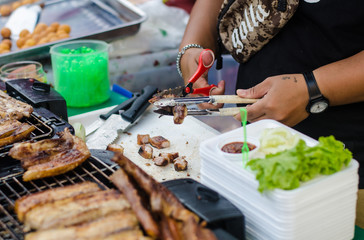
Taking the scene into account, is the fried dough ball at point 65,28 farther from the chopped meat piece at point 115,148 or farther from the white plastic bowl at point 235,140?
the white plastic bowl at point 235,140

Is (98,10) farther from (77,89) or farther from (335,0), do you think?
(335,0)

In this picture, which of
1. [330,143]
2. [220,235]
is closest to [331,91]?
[330,143]

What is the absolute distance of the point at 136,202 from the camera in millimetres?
1566

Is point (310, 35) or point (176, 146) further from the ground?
point (310, 35)

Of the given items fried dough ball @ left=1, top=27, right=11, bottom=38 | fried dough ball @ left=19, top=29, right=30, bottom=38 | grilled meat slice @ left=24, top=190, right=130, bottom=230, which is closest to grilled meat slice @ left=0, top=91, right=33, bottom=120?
grilled meat slice @ left=24, top=190, right=130, bottom=230

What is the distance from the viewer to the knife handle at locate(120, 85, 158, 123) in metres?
2.97

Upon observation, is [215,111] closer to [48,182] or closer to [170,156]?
[170,156]

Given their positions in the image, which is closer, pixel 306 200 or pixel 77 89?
pixel 306 200

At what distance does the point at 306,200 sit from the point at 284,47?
4.40ft

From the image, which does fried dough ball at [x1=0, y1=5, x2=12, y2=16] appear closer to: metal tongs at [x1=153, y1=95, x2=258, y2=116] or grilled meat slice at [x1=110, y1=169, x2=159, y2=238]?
metal tongs at [x1=153, y1=95, x2=258, y2=116]

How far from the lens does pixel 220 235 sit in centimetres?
150

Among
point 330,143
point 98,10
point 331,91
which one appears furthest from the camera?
point 98,10

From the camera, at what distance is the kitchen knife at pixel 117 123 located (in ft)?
9.01

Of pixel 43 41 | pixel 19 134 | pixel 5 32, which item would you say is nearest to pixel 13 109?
pixel 19 134
